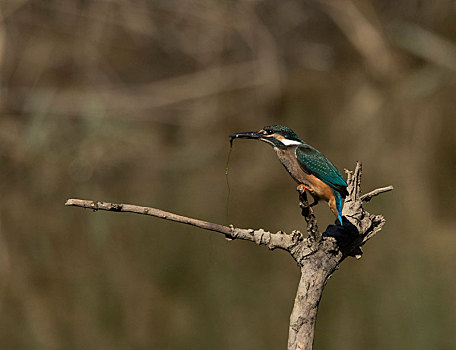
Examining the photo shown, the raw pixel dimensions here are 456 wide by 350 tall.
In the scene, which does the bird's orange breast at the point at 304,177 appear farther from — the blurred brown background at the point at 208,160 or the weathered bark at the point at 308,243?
the blurred brown background at the point at 208,160

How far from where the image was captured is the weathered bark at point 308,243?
133 cm

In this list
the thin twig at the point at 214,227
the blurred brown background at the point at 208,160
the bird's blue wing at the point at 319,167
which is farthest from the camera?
the blurred brown background at the point at 208,160

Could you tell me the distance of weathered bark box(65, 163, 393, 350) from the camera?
4.38ft

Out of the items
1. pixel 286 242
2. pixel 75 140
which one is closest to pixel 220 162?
pixel 75 140

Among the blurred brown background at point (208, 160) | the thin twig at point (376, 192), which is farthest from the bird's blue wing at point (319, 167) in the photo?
the blurred brown background at point (208, 160)

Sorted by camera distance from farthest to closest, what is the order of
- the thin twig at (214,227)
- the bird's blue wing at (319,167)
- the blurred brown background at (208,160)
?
the blurred brown background at (208,160), the bird's blue wing at (319,167), the thin twig at (214,227)

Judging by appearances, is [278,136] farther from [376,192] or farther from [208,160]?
[208,160]

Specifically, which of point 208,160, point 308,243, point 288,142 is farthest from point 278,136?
point 208,160

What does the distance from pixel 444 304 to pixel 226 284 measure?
3.66 ft

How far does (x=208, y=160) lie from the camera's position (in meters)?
5.48

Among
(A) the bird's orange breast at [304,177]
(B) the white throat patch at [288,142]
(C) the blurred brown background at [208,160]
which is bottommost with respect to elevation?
(A) the bird's orange breast at [304,177]

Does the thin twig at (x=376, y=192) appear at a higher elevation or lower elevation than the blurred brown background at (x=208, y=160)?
lower

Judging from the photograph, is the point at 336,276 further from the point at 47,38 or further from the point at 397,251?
the point at 47,38

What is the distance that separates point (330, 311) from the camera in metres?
3.43
